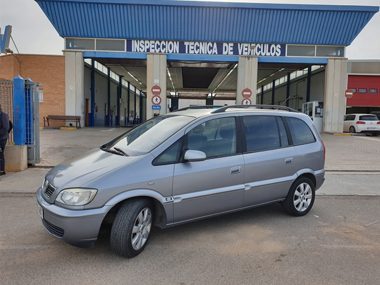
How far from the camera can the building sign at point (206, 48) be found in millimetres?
20984

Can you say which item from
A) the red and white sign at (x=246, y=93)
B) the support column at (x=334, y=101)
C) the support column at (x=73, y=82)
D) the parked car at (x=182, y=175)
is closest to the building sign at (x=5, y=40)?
the support column at (x=73, y=82)

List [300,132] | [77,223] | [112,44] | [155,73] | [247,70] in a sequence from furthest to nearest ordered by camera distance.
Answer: [247,70]
[155,73]
[112,44]
[300,132]
[77,223]

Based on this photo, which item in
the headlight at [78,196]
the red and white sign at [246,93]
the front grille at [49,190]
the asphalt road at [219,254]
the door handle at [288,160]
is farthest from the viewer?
the red and white sign at [246,93]

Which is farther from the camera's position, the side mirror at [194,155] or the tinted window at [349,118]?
the tinted window at [349,118]

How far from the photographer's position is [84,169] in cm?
326

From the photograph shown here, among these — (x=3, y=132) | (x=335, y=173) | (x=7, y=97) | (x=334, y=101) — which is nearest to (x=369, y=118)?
(x=334, y=101)

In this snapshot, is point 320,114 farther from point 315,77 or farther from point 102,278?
point 102,278

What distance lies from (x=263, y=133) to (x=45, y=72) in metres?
21.4

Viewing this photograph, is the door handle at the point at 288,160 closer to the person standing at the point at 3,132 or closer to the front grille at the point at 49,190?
the front grille at the point at 49,190

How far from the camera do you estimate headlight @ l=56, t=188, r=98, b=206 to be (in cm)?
295

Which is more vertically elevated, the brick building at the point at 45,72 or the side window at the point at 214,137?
the brick building at the point at 45,72

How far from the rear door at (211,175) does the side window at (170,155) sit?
0.10 m

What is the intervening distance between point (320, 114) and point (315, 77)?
4.69 m

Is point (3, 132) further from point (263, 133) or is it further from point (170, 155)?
point (263, 133)
